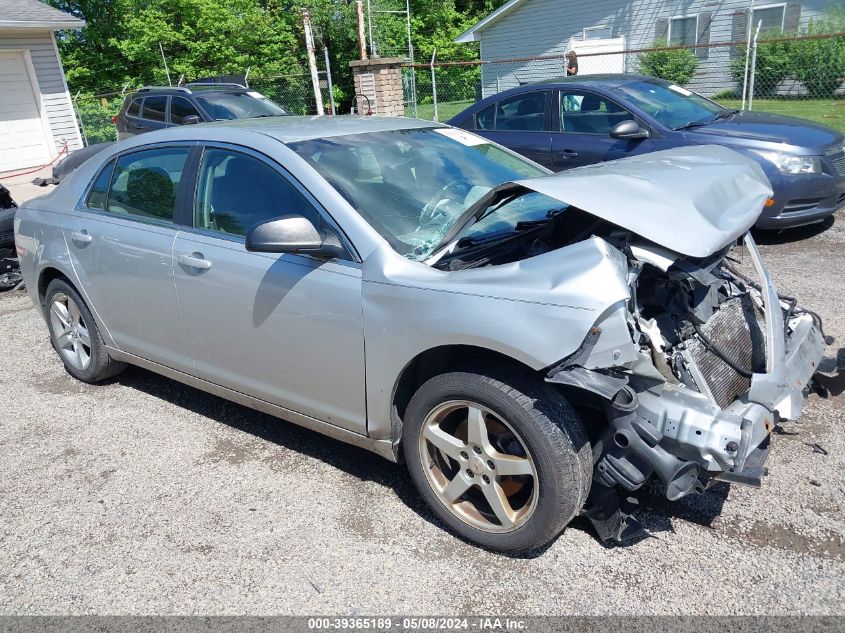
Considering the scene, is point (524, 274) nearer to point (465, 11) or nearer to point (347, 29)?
point (347, 29)

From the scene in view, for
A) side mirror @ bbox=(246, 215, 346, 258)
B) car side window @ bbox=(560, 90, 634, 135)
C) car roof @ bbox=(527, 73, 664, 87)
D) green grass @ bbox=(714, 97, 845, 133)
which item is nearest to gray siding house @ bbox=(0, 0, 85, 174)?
car roof @ bbox=(527, 73, 664, 87)

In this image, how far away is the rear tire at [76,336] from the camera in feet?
15.2

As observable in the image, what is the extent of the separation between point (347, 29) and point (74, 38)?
11.1 metres

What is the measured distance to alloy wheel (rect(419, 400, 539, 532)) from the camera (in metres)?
2.82

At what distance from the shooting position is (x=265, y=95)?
20.5 m

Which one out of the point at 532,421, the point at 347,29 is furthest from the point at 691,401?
the point at 347,29

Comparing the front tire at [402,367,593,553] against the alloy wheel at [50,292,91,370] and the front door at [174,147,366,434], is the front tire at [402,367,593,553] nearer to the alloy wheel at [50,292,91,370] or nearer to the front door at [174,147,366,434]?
the front door at [174,147,366,434]

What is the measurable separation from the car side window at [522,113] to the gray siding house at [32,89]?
44.2 feet

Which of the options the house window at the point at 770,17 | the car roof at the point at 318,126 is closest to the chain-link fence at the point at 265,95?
the house window at the point at 770,17

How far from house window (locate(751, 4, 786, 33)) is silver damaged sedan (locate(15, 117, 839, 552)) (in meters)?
19.4

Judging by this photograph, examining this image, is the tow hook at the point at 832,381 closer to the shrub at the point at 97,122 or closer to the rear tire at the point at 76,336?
the rear tire at the point at 76,336

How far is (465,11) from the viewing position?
1451 inches

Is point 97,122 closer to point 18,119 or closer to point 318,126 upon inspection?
point 18,119

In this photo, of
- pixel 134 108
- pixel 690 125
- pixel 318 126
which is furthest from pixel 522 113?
pixel 134 108
